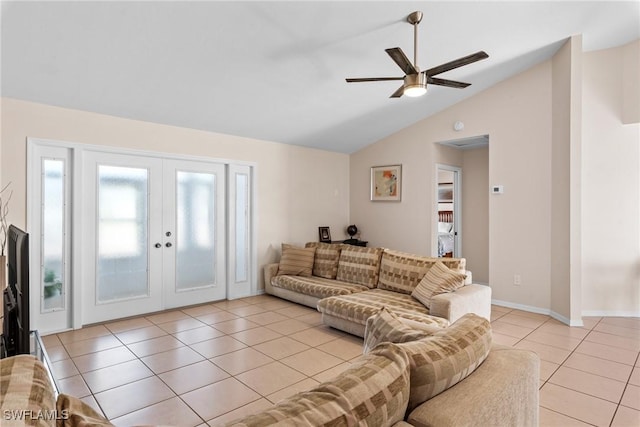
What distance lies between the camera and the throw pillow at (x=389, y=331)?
4.95ft

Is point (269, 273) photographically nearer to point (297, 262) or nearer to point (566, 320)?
point (297, 262)

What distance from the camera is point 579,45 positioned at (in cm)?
401

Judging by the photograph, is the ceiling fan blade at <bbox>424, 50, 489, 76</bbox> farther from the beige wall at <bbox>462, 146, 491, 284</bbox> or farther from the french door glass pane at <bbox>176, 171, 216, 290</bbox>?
the beige wall at <bbox>462, 146, 491, 284</bbox>

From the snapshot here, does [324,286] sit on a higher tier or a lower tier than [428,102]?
lower

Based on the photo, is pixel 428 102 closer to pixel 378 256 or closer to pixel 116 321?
pixel 378 256

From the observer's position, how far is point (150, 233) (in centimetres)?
438

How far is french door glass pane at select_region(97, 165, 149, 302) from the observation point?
4051 millimetres

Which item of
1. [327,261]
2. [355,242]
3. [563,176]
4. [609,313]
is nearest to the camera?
[563,176]

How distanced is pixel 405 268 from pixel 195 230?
279cm

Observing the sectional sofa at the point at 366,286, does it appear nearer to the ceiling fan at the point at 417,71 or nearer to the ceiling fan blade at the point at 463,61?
the ceiling fan at the point at 417,71

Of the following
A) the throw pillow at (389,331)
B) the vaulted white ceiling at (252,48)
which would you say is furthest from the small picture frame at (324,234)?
the throw pillow at (389,331)

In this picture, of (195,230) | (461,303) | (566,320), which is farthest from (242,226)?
(566,320)

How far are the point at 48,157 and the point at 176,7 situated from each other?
2202 millimetres

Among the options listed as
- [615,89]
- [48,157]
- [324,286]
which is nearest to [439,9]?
[615,89]
